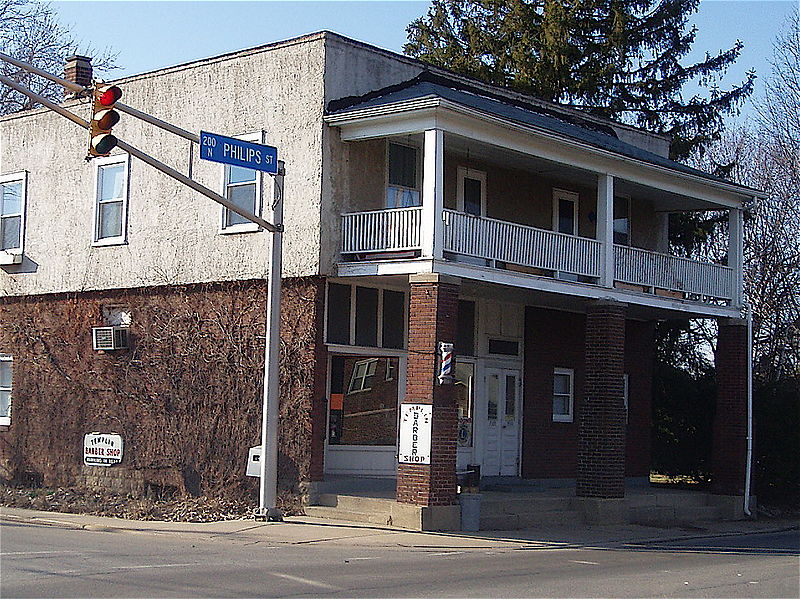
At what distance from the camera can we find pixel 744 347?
2567cm

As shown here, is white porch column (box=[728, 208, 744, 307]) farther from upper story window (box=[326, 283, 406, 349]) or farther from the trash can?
the trash can

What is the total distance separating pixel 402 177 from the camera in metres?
22.1

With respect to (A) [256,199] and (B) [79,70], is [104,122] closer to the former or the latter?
(A) [256,199]

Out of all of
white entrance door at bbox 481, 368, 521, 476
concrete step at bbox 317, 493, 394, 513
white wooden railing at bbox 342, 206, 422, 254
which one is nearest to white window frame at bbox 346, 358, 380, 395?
concrete step at bbox 317, 493, 394, 513

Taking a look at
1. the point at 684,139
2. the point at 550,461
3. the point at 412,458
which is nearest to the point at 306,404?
the point at 412,458

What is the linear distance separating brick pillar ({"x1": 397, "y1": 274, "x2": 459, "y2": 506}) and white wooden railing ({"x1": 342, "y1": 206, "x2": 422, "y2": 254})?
781 millimetres

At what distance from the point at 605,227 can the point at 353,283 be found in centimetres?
492

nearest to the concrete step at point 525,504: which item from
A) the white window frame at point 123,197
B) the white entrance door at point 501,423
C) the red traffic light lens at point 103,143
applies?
the white entrance door at point 501,423

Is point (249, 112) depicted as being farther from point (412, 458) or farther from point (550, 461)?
point (550, 461)

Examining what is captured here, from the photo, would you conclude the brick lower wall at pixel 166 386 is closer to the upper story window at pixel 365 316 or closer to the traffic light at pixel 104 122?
the upper story window at pixel 365 316

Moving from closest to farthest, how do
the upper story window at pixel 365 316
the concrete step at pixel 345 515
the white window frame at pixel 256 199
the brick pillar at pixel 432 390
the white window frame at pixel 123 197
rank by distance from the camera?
1. the brick pillar at pixel 432 390
2. the concrete step at pixel 345 515
3. the upper story window at pixel 365 316
4. the white window frame at pixel 256 199
5. the white window frame at pixel 123 197

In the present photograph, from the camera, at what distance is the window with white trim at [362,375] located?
73.3ft

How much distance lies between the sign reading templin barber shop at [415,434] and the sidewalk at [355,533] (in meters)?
1.17

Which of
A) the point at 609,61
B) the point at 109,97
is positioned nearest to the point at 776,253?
the point at 609,61
